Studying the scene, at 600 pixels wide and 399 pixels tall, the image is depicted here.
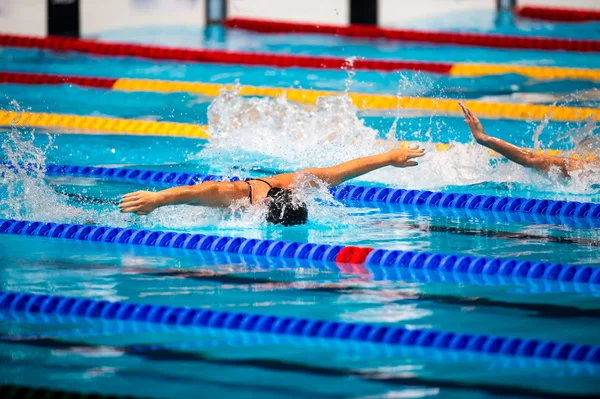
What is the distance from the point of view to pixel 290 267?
432 centimetres

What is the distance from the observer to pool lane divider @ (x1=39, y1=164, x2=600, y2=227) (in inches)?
209

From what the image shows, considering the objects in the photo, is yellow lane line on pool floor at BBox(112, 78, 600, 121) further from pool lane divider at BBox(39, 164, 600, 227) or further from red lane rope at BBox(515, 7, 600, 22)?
red lane rope at BBox(515, 7, 600, 22)

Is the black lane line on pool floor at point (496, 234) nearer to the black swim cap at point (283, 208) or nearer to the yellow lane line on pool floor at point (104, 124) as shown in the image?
the black swim cap at point (283, 208)

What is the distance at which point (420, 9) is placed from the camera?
11.4m

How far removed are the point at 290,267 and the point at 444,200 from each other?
1.49 metres

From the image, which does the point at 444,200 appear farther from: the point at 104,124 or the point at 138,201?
the point at 104,124

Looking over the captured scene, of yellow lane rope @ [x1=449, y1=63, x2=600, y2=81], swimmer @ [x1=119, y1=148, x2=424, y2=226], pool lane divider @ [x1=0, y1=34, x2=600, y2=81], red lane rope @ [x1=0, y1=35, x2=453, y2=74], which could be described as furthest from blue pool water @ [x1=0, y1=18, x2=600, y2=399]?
red lane rope @ [x1=0, y1=35, x2=453, y2=74]

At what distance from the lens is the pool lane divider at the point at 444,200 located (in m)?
5.32

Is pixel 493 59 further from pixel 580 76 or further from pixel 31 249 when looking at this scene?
pixel 31 249

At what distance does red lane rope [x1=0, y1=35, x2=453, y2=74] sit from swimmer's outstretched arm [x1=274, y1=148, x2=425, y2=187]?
4159 millimetres

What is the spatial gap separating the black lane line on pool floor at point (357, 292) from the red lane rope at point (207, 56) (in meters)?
5.18

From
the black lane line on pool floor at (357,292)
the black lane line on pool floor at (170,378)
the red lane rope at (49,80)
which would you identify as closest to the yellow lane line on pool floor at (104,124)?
the red lane rope at (49,80)

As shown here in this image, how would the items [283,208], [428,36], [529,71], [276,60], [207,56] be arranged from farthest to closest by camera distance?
[428,36] < [207,56] < [276,60] < [529,71] < [283,208]

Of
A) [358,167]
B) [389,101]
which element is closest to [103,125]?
[389,101]
